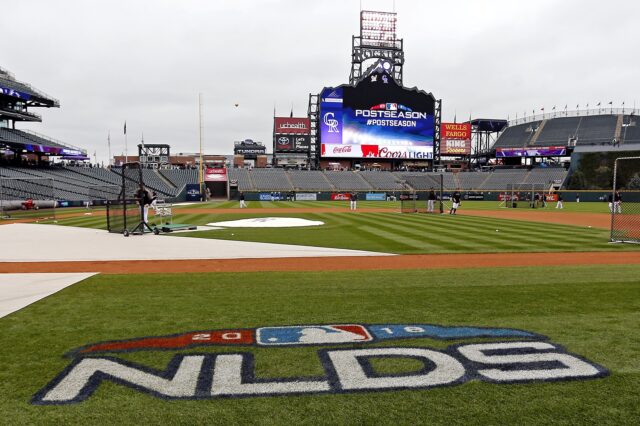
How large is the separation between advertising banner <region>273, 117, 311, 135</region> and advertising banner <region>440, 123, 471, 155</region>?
27.4 metres

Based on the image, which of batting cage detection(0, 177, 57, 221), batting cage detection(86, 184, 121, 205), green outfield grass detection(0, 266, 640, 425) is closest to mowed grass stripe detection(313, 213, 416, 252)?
green outfield grass detection(0, 266, 640, 425)

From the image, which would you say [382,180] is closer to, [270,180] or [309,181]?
[309,181]

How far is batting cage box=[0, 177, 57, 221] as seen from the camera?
1152 inches

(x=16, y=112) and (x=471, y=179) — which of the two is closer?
(x=16, y=112)

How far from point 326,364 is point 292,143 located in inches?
3072

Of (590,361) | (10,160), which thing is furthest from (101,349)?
(10,160)

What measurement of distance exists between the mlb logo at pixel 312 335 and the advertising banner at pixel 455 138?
8280 centimetres

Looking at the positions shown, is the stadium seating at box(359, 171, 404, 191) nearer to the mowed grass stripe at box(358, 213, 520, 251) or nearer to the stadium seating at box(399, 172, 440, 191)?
the stadium seating at box(399, 172, 440, 191)

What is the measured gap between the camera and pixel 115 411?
303 cm

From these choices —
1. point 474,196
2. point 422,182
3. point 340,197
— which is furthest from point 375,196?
point 474,196

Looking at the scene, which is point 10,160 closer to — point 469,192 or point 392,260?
point 392,260

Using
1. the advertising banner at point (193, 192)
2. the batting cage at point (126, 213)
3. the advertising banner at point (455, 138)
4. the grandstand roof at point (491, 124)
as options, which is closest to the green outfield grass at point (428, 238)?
the batting cage at point (126, 213)

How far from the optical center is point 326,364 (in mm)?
3871

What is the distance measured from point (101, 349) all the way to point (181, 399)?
1602mm
